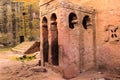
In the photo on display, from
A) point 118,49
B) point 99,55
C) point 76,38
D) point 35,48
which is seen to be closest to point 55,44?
point 76,38

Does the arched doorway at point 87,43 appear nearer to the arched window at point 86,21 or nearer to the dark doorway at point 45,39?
the arched window at point 86,21

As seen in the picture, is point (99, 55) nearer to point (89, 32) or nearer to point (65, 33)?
point (89, 32)

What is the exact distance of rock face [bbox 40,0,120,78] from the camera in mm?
8766

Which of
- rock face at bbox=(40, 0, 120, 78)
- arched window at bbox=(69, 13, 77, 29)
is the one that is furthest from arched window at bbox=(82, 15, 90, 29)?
arched window at bbox=(69, 13, 77, 29)

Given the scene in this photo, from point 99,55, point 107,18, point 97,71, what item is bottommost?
point 97,71

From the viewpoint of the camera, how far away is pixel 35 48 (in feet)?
61.0

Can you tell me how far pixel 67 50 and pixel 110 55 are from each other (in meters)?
1.98

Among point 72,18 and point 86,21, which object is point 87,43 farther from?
point 72,18

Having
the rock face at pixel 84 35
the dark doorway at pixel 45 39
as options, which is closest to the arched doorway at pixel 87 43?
the rock face at pixel 84 35

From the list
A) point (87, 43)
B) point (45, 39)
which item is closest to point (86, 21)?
point (87, 43)

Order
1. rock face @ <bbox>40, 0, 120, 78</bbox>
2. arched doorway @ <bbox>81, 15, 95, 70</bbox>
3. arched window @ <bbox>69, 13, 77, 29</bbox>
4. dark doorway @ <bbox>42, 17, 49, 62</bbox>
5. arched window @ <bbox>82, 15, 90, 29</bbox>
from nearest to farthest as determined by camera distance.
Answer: rock face @ <bbox>40, 0, 120, 78</bbox> → arched window @ <bbox>69, 13, 77, 29</bbox> → arched doorway @ <bbox>81, 15, 95, 70</bbox> → arched window @ <bbox>82, 15, 90, 29</bbox> → dark doorway @ <bbox>42, 17, 49, 62</bbox>

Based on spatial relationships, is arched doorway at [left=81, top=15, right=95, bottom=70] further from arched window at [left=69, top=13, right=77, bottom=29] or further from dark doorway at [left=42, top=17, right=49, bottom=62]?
dark doorway at [left=42, top=17, right=49, bottom=62]

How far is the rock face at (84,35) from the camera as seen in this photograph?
345 inches

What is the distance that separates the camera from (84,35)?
948 centimetres
